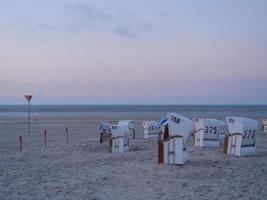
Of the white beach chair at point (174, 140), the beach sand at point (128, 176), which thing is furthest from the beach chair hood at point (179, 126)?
the beach sand at point (128, 176)

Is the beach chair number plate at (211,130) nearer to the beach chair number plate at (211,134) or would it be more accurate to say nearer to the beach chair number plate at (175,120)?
the beach chair number plate at (211,134)

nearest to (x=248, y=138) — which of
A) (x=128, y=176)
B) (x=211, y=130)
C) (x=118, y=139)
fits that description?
(x=211, y=130)

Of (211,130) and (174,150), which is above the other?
(211,130)

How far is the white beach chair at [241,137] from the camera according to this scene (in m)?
17.8

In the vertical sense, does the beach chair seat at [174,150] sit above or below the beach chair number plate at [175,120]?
below

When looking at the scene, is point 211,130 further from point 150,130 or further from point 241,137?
point 150,130

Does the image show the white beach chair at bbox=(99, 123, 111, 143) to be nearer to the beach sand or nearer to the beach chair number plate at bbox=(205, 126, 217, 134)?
the beach sand

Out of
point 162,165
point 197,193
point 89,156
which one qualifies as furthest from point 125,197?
point 89,156

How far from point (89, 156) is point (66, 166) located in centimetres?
279

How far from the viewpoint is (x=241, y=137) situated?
17844mm

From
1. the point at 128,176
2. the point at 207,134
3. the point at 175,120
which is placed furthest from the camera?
the point at 207,134

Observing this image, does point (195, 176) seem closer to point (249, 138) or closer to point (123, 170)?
point (123, 170)

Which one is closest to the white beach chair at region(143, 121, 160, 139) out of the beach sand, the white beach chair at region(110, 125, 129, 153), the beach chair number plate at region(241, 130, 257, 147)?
the white beach chair at region(110, 125, 129, 153)

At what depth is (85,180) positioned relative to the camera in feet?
42.5
